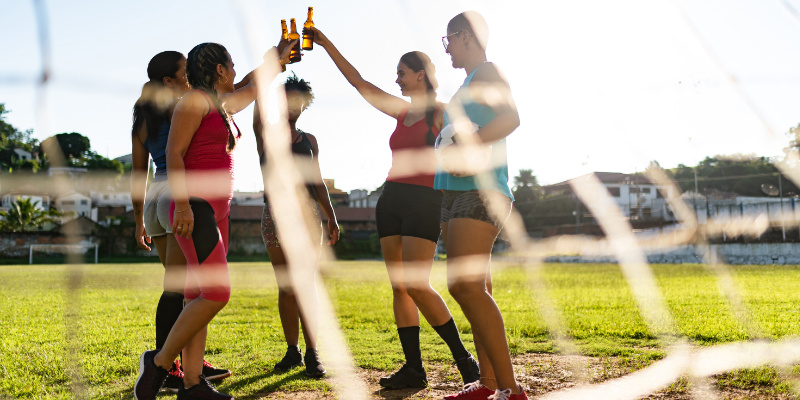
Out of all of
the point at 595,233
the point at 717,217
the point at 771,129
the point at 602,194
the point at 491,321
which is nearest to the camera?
the point at 491,321

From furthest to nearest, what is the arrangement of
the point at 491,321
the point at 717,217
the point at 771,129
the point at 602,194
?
the point at 602,194 < the point at 717,217 < the point at 771,129 < the point at 491,321

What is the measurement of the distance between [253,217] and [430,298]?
4817cm

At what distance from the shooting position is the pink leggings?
2713 millimetres

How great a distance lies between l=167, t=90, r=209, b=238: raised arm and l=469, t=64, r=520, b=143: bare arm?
1.25m

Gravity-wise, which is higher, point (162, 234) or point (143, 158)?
point (143, 158)

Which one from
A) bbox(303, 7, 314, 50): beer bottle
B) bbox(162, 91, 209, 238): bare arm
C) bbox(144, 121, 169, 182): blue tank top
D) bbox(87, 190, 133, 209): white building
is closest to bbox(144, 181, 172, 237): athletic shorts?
bbox(144, 121, 169, 182): blue tank top

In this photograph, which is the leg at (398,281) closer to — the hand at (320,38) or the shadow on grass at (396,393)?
the shadow on grass at (396,393)

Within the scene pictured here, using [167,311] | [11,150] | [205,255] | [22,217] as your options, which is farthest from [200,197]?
[11,150]

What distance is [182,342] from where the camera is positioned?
269 cm

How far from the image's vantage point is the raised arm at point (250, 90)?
2.92m

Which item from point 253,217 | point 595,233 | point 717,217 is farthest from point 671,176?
point 253,217

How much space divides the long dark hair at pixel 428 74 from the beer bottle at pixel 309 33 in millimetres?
511

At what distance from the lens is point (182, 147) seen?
2.75 meters

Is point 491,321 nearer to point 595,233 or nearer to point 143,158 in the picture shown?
point 143,158
